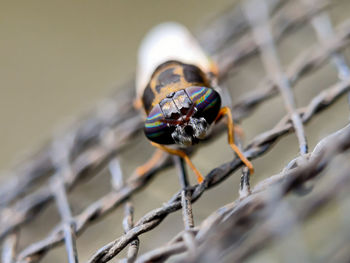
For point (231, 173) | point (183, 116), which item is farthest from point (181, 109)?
point (231, 173)

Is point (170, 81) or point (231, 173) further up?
point (170, 81)

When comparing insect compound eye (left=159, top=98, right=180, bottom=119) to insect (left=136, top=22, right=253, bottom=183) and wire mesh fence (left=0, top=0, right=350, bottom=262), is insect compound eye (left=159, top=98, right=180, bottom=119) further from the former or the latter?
wire mesh fence (left=0, top=0, right=350, bottom=262)

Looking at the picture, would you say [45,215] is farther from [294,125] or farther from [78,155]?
[294,125]

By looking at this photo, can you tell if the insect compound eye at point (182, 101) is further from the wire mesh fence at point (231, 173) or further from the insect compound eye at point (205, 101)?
the wire mesh fence at point (231, 173)

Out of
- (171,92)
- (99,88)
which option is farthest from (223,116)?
(99,88)

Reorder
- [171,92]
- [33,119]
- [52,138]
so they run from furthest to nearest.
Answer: [33,119] < [52,138] < [171,92]

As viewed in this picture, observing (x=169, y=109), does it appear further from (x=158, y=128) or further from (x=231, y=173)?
(x=231, y=173)
